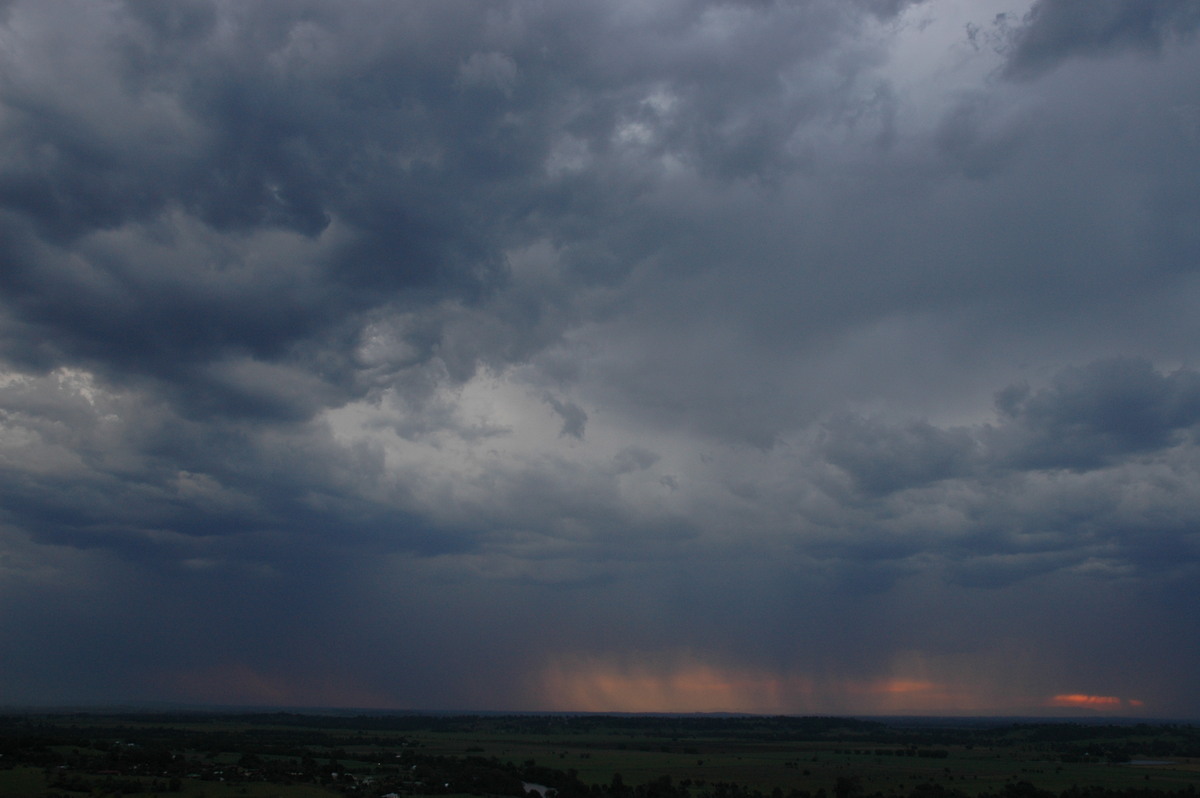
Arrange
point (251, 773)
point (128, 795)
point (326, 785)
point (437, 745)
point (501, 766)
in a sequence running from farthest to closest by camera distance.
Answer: point (437, 745) < point (501, 766) < point (251, 773) < point (326, 785) < point (128, 795)

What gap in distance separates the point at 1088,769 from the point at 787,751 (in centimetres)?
6423

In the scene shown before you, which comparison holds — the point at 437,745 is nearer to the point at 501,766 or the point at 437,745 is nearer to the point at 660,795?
the point at 501,766

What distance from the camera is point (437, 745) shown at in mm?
185250

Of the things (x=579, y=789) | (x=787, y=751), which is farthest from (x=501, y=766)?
(x=787, y=751)

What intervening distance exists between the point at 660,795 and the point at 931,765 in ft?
241

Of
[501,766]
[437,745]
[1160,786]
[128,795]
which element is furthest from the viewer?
[437,745]

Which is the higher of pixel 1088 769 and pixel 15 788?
pixel 15 788

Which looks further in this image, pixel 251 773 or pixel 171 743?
pixel 171 743

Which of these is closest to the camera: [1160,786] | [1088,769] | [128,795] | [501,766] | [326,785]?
[128,795]

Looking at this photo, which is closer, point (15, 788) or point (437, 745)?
point (15, 788)

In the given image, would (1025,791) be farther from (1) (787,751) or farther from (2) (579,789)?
(1) (787,751)

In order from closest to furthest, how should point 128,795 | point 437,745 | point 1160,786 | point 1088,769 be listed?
point 128,795 < point 1160,786 < point 1088,769 < point 437,745

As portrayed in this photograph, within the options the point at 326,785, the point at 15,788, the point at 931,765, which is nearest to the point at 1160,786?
the point at 931,765

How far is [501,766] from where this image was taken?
127188 mm
